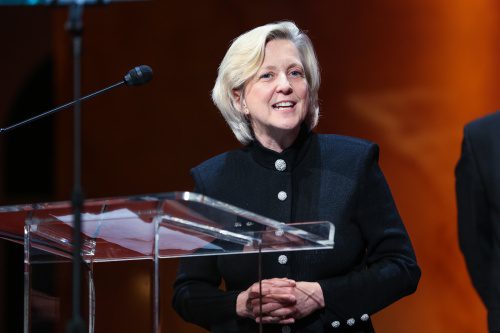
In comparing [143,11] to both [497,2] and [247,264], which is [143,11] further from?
[247,264]

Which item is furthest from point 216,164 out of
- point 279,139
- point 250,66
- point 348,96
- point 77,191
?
point 348,96

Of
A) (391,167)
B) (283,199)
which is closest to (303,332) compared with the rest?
(283,199)

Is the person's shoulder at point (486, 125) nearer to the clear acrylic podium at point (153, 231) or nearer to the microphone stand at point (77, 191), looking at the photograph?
the clear acrylic podium at point (153, 231)

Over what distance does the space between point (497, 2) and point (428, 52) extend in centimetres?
37

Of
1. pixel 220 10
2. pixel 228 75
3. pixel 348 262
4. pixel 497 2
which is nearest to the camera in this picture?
pixel 348 262

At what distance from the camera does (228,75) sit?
2895 millimetres

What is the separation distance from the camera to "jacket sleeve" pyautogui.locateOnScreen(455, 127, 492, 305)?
1901 mm

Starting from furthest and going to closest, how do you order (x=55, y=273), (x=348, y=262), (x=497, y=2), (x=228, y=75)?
1. (x=497, y=2)
2. (x=228, y=75)
3. (x=348, y=262)
4. (x=55, y=273)

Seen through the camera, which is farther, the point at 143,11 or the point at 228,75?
the point at 143,11

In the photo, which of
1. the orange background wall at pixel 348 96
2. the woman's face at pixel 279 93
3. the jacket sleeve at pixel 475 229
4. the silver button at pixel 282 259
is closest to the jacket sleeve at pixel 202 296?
the silver button at pixel 282 259

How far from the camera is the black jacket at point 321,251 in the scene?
8.30ft

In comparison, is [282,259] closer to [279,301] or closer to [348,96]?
[279,301]

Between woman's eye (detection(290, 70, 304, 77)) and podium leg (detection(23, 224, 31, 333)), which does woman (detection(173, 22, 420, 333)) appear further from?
podium leg (detection(23, 224, 31, 333))

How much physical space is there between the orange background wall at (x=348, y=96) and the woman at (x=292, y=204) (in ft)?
3.09
